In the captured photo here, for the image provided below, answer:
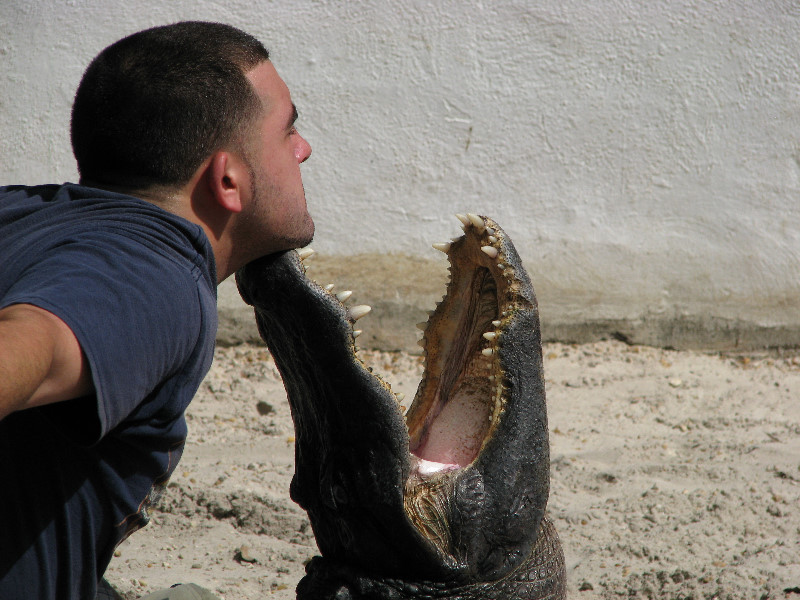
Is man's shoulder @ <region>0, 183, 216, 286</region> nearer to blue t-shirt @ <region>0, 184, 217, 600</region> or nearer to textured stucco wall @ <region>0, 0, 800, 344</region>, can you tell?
blue t-shirt @ <region>0, 184, 217, 600</region>

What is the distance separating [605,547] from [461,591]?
1.00m

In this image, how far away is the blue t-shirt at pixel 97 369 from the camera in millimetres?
1091

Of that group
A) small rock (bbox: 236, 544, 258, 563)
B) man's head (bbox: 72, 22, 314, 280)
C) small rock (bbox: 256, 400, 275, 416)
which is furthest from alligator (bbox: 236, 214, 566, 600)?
small rock (bbox: 256, 400, 275, 416)

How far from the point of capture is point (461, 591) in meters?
1.79

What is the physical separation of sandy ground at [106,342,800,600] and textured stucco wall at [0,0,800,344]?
1.54 feet

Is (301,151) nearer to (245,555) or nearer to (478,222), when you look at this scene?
(478,222)

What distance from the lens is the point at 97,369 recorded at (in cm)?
106

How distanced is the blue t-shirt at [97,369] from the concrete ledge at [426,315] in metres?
2.70

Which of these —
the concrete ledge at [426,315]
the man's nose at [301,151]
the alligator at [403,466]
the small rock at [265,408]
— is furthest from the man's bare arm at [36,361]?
the concrete ledge at [426,315]

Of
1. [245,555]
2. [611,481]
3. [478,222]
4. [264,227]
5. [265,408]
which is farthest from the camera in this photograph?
[265,408]

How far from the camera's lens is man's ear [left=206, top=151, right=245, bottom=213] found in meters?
1.48

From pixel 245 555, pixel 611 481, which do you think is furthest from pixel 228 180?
pixel 611 481

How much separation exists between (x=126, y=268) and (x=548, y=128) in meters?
3.33

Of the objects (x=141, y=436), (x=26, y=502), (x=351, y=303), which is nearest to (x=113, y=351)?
(x=141, y=436)
